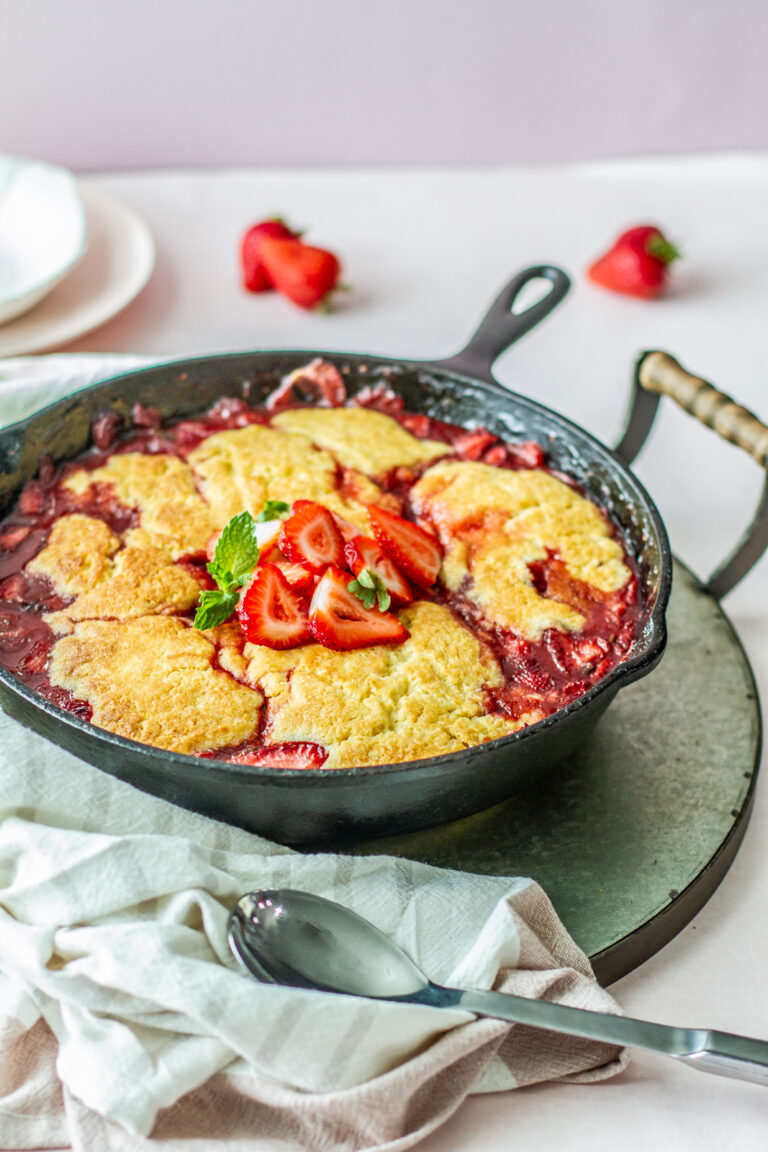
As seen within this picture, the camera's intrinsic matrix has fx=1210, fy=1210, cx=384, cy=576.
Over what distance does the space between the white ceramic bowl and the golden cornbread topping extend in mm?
999

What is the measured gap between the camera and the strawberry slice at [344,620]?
81.0 inches

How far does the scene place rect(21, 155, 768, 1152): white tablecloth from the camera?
202 cm

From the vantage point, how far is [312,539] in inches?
85.4

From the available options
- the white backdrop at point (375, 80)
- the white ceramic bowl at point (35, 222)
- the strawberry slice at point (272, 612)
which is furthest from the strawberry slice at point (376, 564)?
the white backdrop at point (375, 80)

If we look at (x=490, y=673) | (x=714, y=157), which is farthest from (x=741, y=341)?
(x=490, y=673)

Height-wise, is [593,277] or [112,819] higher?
[593,277]

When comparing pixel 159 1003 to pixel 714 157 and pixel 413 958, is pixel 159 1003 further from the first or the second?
pixel 714 157

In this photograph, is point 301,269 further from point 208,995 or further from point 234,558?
point 208,995

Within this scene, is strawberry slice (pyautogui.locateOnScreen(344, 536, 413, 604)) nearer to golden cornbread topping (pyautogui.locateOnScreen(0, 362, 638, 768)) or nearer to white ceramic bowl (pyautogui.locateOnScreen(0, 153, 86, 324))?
golden cornbread topping (pyautogui.locateOnScreen(0, 362, 638, 768))

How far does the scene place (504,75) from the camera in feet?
13.8

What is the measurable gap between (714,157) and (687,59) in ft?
1.23

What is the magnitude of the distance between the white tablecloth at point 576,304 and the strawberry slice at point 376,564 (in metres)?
0.74

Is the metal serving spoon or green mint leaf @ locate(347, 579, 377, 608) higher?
green mint leaf @ locate(347, 579, 377, 608)

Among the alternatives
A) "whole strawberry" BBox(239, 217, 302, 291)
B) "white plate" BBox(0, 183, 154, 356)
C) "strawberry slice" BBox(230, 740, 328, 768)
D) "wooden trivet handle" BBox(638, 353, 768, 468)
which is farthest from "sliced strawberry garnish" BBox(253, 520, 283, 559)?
"whole strawberry" BBox(239, 217, 302, 291)
